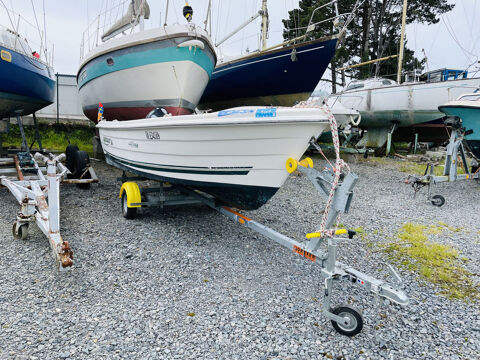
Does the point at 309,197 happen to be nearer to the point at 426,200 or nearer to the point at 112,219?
the point at 426,200

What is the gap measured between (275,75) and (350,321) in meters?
7.29

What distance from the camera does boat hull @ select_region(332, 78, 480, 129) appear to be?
9.63m

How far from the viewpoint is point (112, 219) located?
4.22 m

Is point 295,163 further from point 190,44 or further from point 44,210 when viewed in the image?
point 190,44

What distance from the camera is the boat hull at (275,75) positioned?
780cm

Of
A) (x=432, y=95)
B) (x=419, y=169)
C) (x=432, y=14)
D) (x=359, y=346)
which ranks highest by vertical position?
(x=432, y=14)

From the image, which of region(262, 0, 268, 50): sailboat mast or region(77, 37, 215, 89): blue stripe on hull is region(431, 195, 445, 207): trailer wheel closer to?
region(77, 37, 215, 89): blue stripe on hull

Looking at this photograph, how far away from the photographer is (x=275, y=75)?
27.5 ft

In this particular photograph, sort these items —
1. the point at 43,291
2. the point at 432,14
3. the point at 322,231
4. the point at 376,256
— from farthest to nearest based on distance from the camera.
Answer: the point at 432,14
the point at 376,256
the point at 43,291
the point at 322,231

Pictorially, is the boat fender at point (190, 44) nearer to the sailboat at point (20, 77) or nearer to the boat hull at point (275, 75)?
the sailboat at point (20, 77)

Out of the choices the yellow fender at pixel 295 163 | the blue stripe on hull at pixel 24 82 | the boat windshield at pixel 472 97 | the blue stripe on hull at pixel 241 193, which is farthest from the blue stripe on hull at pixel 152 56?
the boat windshield at pixel 472 97

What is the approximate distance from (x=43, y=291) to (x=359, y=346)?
90.2 inches

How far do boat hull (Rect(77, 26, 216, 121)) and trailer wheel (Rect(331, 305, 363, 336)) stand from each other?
4549 millimetres

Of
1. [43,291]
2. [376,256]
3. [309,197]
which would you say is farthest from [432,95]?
[43,291]
